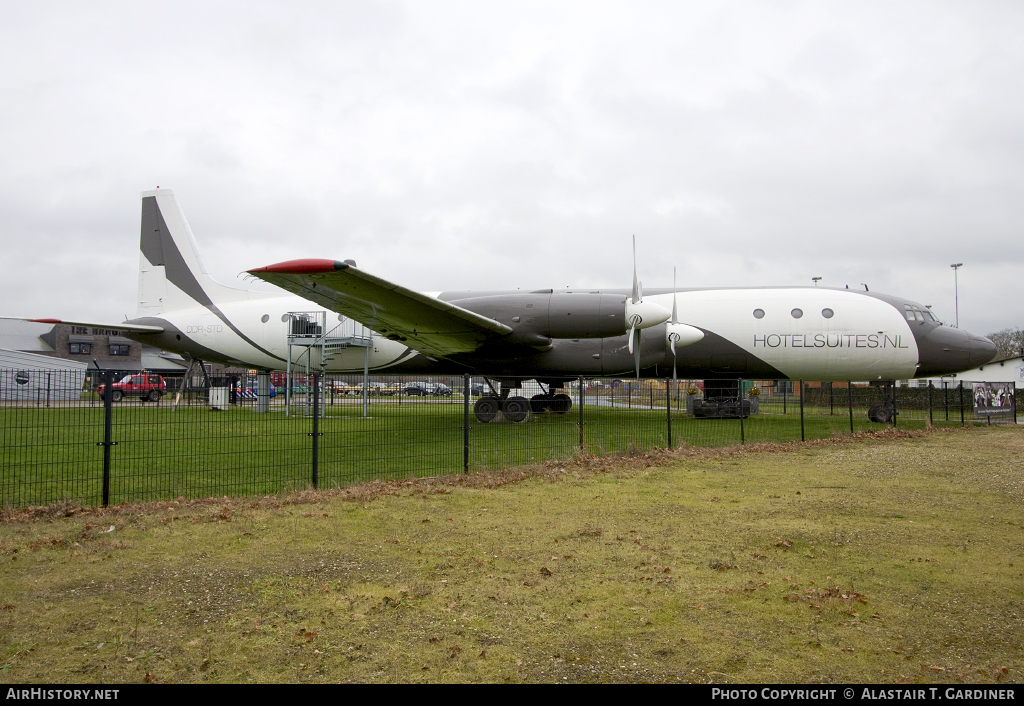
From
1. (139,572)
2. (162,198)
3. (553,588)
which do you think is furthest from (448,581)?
(162,198)

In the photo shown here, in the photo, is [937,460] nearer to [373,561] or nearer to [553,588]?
[553,588]

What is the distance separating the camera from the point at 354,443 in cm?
1093

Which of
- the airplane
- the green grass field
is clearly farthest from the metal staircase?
the green grass field

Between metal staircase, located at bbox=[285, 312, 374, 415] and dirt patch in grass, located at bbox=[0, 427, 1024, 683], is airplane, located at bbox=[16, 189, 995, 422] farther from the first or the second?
dirt patch in grass, located at bbox=[0, 427, 1024, 683]

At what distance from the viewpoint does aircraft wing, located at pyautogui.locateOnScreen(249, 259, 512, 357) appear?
12047 millimetres

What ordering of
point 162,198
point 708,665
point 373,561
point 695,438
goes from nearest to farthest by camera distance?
1. point 708,665
2. point 373,561
3. point 695,438
4. point 162,198

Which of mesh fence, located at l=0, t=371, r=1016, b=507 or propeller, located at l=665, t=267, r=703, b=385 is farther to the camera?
propeller, located at l=665, t=267, r=703, b=385

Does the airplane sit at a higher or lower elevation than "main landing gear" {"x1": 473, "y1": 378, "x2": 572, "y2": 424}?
higher

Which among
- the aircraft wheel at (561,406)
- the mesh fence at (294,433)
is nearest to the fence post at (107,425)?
the mesh fence at (294,433)

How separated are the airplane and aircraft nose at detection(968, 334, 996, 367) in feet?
0.09

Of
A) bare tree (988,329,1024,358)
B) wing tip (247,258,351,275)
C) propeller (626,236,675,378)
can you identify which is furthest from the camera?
bare tree (988,329,1024,358)

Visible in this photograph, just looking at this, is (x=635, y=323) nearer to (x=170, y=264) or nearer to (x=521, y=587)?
(x=521, y=587)

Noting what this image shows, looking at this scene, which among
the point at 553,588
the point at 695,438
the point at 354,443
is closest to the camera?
the point at 553,588

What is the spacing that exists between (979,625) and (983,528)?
312cm
